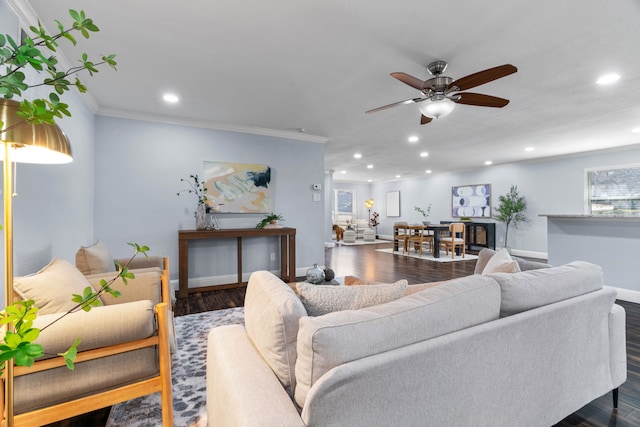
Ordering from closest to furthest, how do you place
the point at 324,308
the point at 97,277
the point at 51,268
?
the point at 324,308, the point at 51,268, the point at 97,277

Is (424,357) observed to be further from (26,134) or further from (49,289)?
(49,289)

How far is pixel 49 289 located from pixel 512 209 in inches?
335

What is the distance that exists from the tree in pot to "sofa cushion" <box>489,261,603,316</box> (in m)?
6.56

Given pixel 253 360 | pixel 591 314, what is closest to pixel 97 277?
pixel 253 360

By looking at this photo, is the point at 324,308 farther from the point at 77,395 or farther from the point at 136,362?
the point at 77,395

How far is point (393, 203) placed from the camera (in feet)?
38.5

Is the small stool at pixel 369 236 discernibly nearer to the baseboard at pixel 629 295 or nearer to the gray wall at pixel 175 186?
the gray wall at pixel 175 186

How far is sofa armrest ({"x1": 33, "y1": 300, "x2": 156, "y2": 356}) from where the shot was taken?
1201mm

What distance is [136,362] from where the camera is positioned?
1.40 metres

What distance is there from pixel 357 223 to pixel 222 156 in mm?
8352

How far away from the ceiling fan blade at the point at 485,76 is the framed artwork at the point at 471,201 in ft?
22.4

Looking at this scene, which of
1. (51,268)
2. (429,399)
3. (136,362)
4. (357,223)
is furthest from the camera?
(357,223)

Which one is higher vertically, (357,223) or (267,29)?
(267,29)

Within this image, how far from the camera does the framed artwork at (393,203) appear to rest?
11.5m
